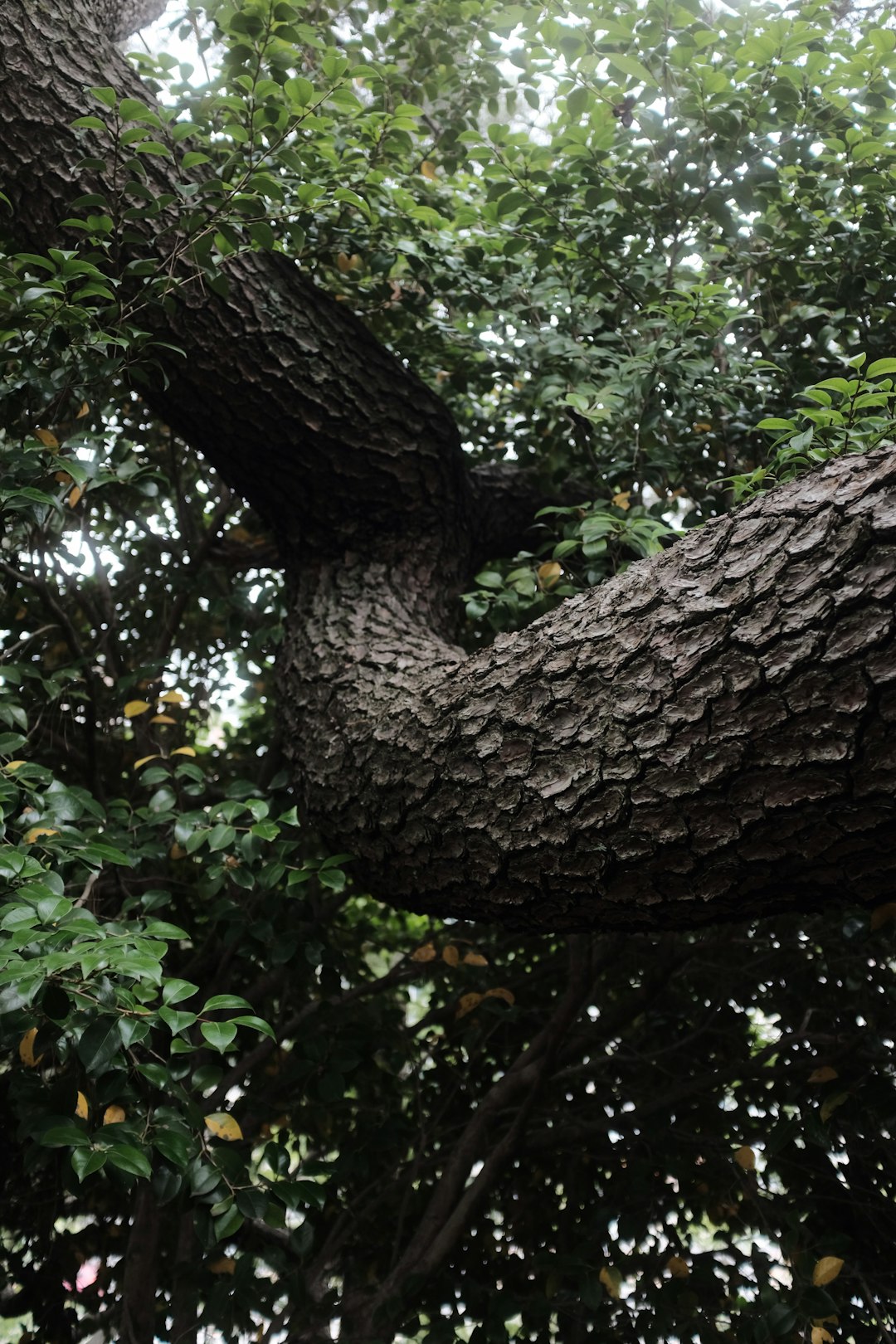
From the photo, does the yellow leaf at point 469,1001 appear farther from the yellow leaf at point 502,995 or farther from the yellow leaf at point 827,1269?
the yellow leaf at point 827,1269

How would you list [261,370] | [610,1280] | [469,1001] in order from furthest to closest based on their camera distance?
[469,1001] < [261,370] < [610,1280]

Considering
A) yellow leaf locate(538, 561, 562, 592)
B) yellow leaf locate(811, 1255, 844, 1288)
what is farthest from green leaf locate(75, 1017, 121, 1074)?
yellow leaf locate(811, 1255, 844, 1288)

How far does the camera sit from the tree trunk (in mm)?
999

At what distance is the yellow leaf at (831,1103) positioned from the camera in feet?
5.90

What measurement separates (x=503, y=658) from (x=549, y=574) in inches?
22.4

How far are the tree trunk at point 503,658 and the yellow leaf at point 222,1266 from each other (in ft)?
2.81

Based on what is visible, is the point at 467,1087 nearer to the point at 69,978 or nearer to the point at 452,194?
the point at 69,978

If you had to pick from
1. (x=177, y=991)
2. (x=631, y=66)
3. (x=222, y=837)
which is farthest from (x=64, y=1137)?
(x=631, y=66)

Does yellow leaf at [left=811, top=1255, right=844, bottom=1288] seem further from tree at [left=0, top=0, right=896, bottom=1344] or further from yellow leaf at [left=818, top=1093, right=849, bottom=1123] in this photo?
yellow leaf at [left=818, top=1093, right=849, bottom=1123]

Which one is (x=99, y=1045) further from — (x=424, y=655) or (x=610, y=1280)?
(x=610, y=1280)

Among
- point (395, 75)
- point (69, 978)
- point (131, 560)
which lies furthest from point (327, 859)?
point (395, 75)

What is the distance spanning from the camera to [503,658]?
4.76 feet

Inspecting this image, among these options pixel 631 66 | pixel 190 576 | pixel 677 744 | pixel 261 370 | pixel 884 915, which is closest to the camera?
pixel 677 744

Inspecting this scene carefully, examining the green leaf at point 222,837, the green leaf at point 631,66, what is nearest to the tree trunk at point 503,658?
the green leaf at point 222,837
